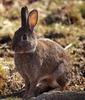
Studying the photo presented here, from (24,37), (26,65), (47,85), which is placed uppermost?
(24,37)

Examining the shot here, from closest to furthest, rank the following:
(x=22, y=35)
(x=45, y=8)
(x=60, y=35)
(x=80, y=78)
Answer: (x=22, y=35) < (x=80, y=78) < (x=60, y=35) < (x=45, y=8)

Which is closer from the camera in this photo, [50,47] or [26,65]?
[26,65]

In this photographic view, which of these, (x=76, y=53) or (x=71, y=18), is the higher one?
(x=71, y=18)

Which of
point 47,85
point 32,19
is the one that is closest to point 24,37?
point 32,19

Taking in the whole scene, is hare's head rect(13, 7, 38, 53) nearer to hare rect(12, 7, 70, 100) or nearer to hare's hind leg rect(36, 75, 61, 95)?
hare rect(12, 7, 70, 100)

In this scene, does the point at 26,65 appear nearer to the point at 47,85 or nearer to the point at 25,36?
the point at 25,36

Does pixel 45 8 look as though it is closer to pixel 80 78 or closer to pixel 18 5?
pixel 18 5

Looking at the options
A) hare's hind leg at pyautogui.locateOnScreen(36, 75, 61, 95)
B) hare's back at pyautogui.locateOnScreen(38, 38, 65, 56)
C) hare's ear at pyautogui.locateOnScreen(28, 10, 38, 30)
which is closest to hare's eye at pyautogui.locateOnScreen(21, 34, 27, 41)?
hare's ear at pyautogui.locateOnScreen(28, 10, 38, 30)

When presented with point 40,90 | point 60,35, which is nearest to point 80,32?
point 60,35
